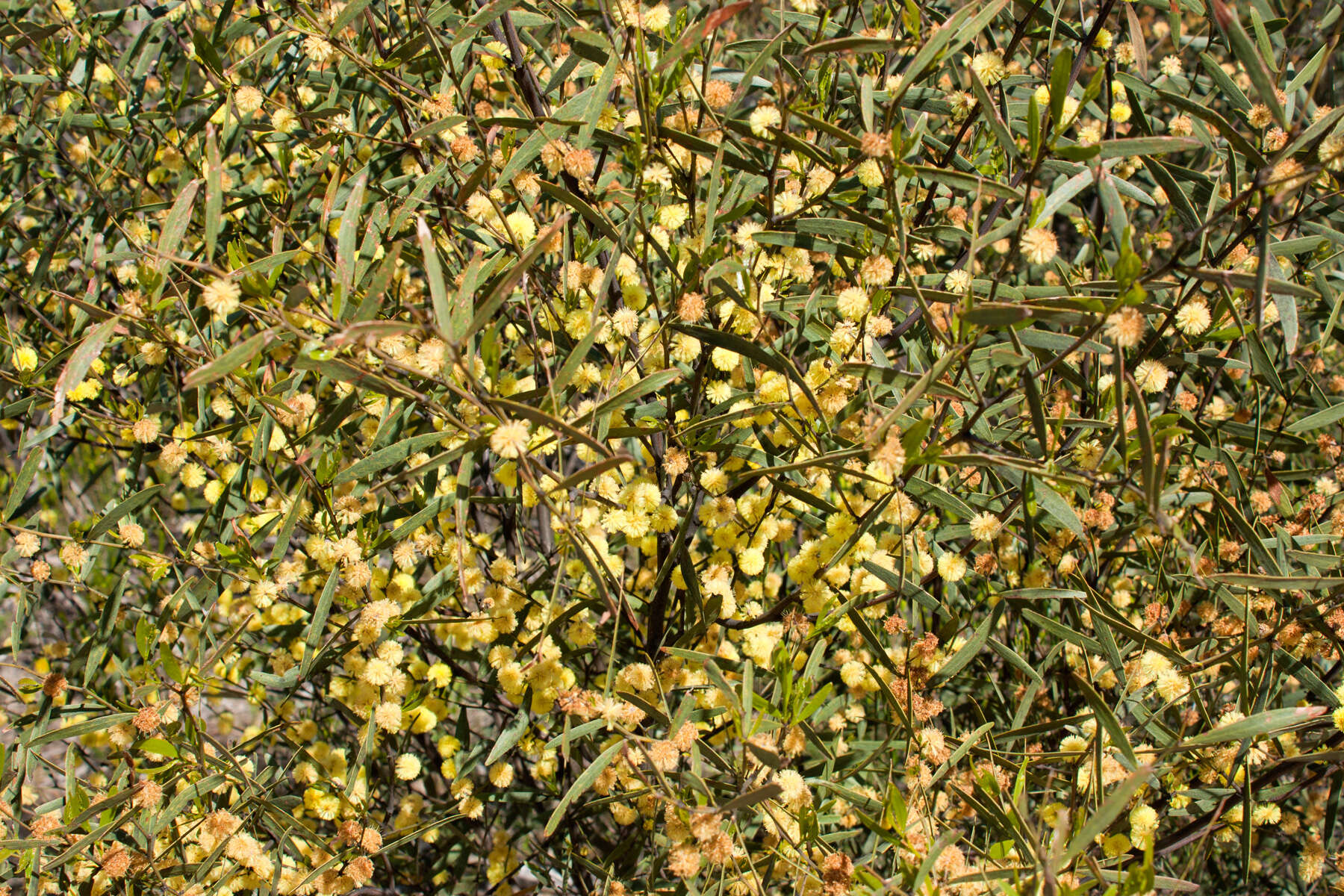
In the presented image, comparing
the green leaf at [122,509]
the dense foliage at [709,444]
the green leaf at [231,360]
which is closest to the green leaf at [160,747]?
the dense foliage at [709,444]

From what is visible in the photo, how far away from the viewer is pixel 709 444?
108 centimetres

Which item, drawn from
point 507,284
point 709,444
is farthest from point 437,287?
point 709,444

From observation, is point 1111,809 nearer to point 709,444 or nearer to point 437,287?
point 709,444

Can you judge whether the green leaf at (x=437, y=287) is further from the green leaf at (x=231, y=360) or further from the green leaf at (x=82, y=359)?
the green leaf at (x=82, y=359)

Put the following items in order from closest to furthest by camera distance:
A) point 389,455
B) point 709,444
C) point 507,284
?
point 507,284 → point 389,455 → point 709,444

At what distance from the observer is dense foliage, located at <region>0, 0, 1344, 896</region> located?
2.81 ft

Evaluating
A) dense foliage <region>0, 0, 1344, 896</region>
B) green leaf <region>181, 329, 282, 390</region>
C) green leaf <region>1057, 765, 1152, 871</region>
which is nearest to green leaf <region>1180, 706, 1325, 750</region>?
dense foliage <region>0, 0, 1344, 896</region>

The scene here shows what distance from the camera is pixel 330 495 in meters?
1.21

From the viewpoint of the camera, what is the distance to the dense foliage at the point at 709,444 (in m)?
0.85

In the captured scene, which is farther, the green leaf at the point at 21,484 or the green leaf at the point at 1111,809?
the green leaf at the point at 21,484

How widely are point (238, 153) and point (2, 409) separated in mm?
1097

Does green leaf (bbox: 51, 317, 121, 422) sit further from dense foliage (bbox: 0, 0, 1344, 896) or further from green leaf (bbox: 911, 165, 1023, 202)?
green leaf (bbox: 911, 165, 1023, 202)

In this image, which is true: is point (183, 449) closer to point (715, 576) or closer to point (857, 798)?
point (715, 576)

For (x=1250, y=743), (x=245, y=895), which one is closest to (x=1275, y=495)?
(x=1250, y=743)
